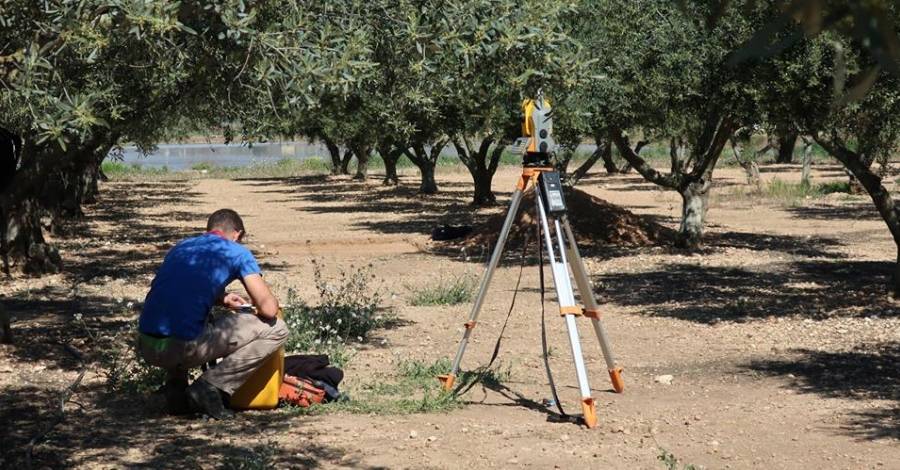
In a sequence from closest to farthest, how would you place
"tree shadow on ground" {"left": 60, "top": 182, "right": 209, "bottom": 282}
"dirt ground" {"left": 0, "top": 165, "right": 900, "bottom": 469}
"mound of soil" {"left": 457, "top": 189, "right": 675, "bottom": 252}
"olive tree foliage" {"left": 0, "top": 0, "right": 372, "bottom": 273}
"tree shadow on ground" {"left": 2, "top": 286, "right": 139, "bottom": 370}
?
"dirt ground" {"left": 0, "top": 165, "right": 900, "bottom": 469}, "olive tree foliage" {"left": 0, "top": 0, "right": 372, "bottom": 273}, "tree shadow on ground" {"left": 2, "top": 286, "right": 139, "bottom": 370}, "tree shadow on ground" {"left": 60, "top": 182, "right": 209, "bottom": 282}, "mound of soil" {"left": 457, "top": 189, "right": 675, "bottom": 252}

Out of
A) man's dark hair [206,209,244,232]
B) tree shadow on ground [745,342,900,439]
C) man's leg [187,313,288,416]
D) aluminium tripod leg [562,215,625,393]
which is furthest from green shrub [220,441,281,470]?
tree shadow on ground [745,342,900,439]

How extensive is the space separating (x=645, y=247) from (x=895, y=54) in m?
16.4

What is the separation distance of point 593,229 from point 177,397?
12582 mm

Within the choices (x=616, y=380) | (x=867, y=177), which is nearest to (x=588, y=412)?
(x=616, y=380)

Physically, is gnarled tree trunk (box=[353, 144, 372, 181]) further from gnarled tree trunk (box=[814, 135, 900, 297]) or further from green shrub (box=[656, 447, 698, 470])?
green shrub (box=[656, 447, 698, 470])

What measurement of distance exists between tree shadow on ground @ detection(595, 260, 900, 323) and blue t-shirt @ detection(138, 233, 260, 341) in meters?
5.70

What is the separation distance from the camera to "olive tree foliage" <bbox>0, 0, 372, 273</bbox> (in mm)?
6230

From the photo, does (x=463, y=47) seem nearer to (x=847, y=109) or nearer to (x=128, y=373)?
(x=128, y=373)

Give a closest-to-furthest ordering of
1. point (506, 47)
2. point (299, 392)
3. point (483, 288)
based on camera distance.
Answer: point (299, 392) < point (506, 47) < point (483, 288)

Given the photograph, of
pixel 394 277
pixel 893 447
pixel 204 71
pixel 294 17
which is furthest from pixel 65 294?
pixel 893 447

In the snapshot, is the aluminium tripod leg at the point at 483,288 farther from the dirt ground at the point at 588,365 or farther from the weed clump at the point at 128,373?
the weed clump at the point at 128,373

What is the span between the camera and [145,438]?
247 inches

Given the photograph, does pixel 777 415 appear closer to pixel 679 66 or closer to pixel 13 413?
pixel 13 413

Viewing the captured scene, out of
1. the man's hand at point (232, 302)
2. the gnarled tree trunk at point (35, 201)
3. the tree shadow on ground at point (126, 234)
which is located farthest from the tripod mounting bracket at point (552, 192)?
the tree shadow on ground at point (126, 234)
